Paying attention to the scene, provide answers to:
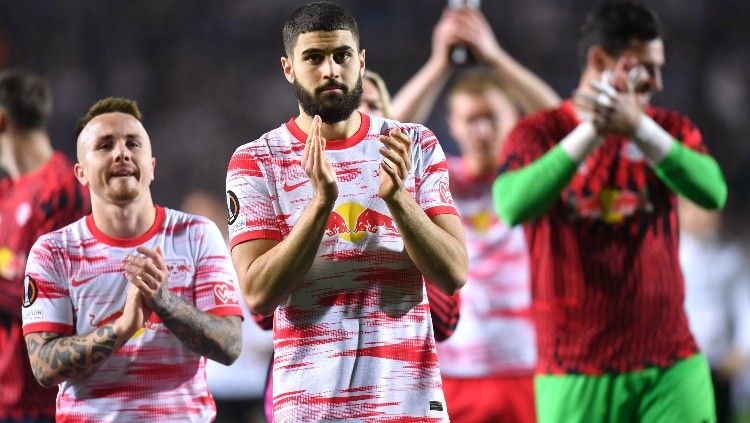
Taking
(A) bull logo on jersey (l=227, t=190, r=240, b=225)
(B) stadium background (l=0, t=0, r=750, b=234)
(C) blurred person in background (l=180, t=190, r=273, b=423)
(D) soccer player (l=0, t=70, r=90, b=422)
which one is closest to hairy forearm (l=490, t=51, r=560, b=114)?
(D) soccer player (l=0, t=70, r=90, b=422)

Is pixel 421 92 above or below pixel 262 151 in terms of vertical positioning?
above

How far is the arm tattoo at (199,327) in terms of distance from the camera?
355 centimetres

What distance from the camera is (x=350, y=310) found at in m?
3.34

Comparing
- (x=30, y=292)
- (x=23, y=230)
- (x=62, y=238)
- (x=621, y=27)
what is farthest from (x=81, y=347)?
(x=621, y=27)

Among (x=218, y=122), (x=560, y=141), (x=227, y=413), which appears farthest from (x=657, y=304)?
(x=218, y=122)

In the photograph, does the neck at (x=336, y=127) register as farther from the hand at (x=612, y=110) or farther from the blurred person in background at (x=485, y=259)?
the blurred person in background at (x=485, y=259)

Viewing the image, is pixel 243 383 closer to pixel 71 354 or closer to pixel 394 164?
pixel 71 354

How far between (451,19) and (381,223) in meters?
2.12

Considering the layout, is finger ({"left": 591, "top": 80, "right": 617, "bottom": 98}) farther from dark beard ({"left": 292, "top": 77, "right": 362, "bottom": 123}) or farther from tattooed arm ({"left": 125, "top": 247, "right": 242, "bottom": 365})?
tattooed arm ({"left": 125, "top": 247, "right": 242, "bottom": 365})

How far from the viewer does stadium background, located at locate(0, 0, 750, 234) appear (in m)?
11.9

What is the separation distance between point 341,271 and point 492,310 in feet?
8.37

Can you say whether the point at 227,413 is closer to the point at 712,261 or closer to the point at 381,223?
the point at 712,261

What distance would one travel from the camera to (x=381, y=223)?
11.0 ft

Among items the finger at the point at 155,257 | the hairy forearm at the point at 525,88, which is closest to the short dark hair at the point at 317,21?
the finger at the point at 155,257
